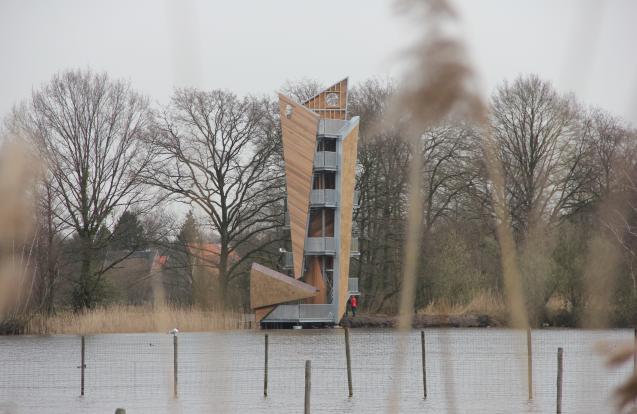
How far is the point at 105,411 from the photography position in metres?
16.4

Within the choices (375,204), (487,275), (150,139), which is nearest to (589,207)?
(487,275)

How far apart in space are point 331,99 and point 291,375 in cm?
2314

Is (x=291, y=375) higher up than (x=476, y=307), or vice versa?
(x=476, y=307)

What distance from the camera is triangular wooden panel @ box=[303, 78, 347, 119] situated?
4453 cm

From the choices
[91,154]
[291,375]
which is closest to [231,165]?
[91,154]

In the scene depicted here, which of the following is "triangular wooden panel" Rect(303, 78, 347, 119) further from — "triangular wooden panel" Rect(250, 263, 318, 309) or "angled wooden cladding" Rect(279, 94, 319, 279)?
"triangular wooden panel" Rect(250, 263, 318, 309)

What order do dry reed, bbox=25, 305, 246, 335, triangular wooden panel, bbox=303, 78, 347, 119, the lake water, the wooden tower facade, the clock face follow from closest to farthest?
the lake water
dry reed, bbox=25, 305, 246, 335
the wooden tower facade
triangular wooden panel, bbox=303, 78, 347, 119
the clock face

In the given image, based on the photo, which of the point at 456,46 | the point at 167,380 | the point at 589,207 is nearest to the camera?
the point at 456,46

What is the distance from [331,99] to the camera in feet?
147

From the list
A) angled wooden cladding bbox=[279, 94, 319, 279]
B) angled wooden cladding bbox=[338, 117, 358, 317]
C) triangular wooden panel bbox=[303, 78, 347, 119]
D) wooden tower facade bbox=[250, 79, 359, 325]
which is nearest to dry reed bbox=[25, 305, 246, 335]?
wooden tower facade bbox=[250, 79, 359, 325]

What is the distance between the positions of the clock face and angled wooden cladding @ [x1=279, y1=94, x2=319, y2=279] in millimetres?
2561

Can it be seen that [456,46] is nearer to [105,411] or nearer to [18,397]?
[105,411]

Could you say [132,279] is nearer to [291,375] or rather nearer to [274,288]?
[274,288]

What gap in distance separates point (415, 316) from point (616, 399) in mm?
42019
